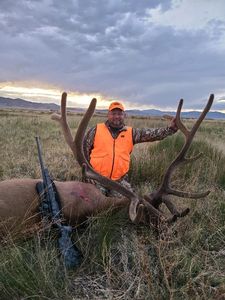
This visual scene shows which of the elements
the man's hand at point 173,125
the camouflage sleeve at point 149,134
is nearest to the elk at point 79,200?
the man's hand at point 173,125

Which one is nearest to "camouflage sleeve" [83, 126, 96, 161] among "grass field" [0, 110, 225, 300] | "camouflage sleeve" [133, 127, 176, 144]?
"camouflage sleeve" [133, 127, 176, 144]

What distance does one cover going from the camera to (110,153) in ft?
19.9

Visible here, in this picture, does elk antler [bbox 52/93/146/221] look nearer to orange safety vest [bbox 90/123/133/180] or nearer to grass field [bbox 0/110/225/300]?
grass field [bbox 0/110/225/300]

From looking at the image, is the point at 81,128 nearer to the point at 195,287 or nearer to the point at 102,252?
the point at 102,252

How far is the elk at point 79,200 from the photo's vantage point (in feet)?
13.8

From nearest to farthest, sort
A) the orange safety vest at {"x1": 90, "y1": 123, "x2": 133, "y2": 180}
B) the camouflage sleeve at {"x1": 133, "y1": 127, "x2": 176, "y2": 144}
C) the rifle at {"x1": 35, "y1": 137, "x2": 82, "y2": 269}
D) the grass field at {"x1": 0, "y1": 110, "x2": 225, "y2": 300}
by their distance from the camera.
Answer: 1. the grass field at {"x1": 0, "y1": 110, "x2": 225, "y2": 300}
2. the rifle at {"x1": 35, "y1": 137, "x2": 82, "y2": 269}
3. the orange safety vest at {"x1": 90, "y1": 123, "x2": 133, "y2": 180}
4. the camouflage sleeve at {"x1": 133, "y1": 127, "x2": 176, "y2": 144}

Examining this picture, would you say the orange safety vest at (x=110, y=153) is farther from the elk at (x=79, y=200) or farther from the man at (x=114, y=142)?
the elk at (x=79, y=200)

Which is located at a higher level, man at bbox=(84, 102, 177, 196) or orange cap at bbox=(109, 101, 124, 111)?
orange cap at bbox=(109, 101, 124, 111)

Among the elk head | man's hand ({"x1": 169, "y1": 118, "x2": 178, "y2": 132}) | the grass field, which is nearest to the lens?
the grass field

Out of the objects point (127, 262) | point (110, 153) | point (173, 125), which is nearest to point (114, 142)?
point (110, 153)

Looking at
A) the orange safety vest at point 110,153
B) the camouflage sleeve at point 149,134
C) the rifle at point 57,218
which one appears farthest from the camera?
the camouflage sleeve at point 149,134

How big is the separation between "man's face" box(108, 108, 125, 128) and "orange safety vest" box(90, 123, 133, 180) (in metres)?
0.12

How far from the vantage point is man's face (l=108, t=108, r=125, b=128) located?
20.5ft

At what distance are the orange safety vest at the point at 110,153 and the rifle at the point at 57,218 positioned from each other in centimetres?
137
